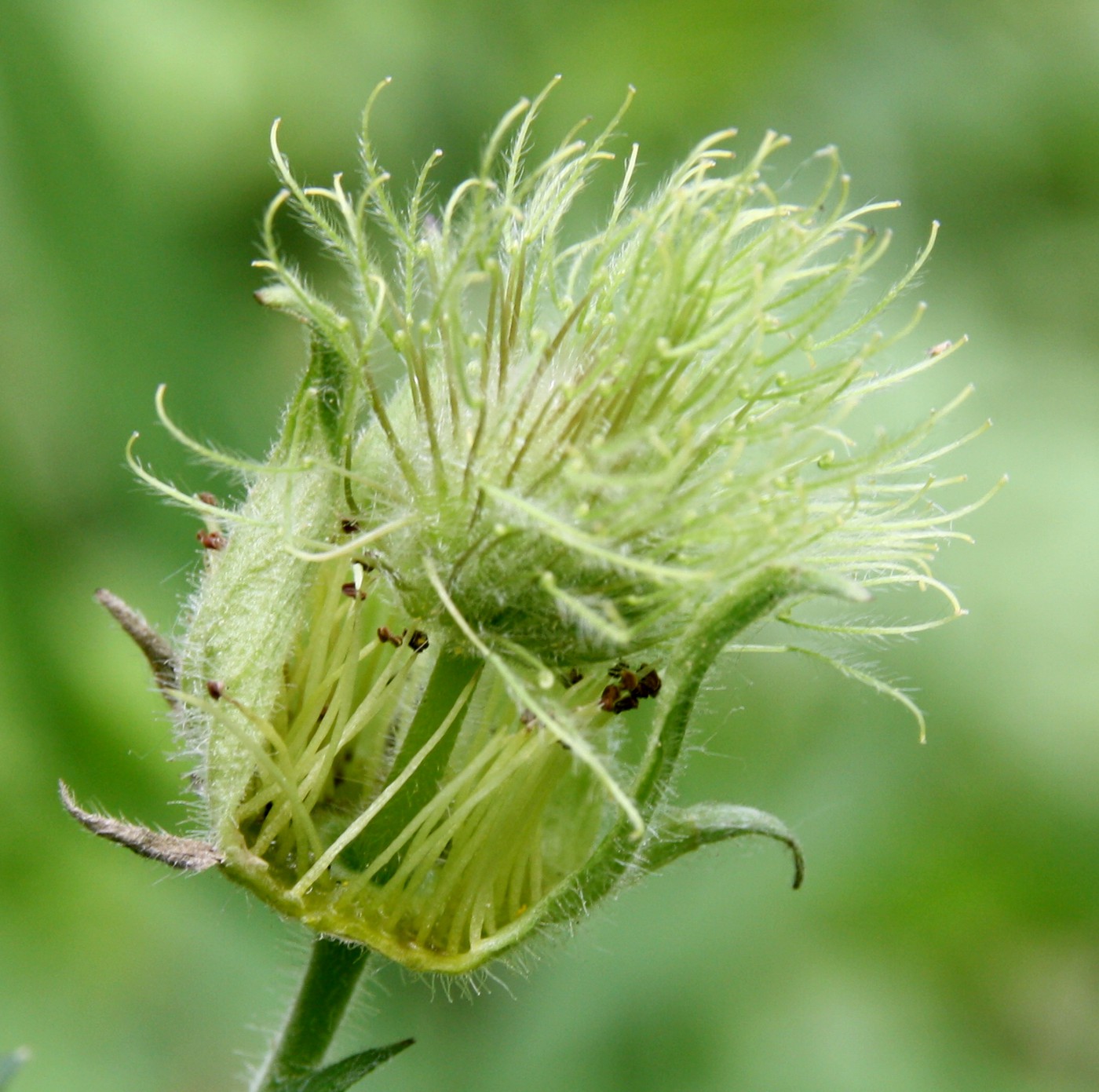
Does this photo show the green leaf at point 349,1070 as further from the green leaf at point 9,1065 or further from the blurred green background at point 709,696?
the blurred green background at point 709,696

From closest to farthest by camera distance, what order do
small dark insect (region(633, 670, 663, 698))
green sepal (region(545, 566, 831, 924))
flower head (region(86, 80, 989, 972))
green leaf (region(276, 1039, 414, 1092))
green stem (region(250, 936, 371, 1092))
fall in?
green sepal (region(545, 566, 831, 924)), green leaf (region(276, 1039, 414, 1092)), flower head (region(86, 80, 989, 972)), small dark insect (region(633, 670, 663, 698)), green stem (region(250, 936, 371, 1092))

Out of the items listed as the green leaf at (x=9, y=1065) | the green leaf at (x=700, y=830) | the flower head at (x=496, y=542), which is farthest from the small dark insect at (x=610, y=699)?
the green leaf at (x=9, y=1065)

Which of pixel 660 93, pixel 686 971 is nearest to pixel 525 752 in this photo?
pixel 686 971

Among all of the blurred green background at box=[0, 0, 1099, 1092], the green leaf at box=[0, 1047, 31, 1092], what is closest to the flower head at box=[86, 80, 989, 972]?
the green leaf at box=[0, 1047, 31, 1092]

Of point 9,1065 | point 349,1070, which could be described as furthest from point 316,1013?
point 9,1065

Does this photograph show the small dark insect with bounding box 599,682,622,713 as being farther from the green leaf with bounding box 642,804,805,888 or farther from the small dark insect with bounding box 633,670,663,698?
the green leaf with bounding box 642,804,805,888

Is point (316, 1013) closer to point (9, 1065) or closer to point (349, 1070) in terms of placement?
point (349, 1070)

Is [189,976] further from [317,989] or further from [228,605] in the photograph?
[228,605]
